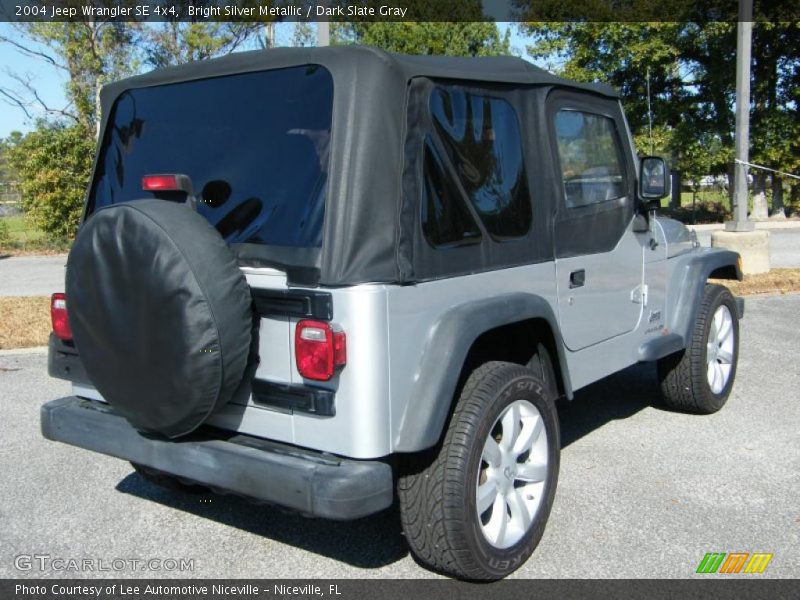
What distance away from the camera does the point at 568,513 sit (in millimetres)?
3842

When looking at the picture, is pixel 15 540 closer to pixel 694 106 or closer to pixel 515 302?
pixel 515 302

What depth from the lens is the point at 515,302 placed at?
10.6 ft

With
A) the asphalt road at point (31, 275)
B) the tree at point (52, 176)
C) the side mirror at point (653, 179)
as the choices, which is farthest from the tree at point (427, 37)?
the side mirror at point (653, 179)

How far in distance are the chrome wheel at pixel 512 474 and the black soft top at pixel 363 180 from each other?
73 cm

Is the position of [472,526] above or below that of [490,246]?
below

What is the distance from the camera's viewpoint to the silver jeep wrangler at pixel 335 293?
272 centimetres

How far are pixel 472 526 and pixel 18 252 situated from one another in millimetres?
17011

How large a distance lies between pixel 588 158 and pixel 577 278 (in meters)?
0.70

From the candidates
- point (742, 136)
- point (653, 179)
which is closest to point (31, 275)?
point (742, 136)

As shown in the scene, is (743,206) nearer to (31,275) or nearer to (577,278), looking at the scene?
(577,278)

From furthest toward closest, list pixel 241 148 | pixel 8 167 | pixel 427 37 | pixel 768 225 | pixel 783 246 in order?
pixel 427 37 < pixel 768 225 < pixel 8 167 < pixel 783 246 < pixel 241 148

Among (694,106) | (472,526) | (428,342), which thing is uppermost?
(694,106)

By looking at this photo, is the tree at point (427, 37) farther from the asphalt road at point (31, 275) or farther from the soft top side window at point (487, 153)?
the soft top side window at point (487, 153)

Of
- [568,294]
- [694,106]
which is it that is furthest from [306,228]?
[694,106]
